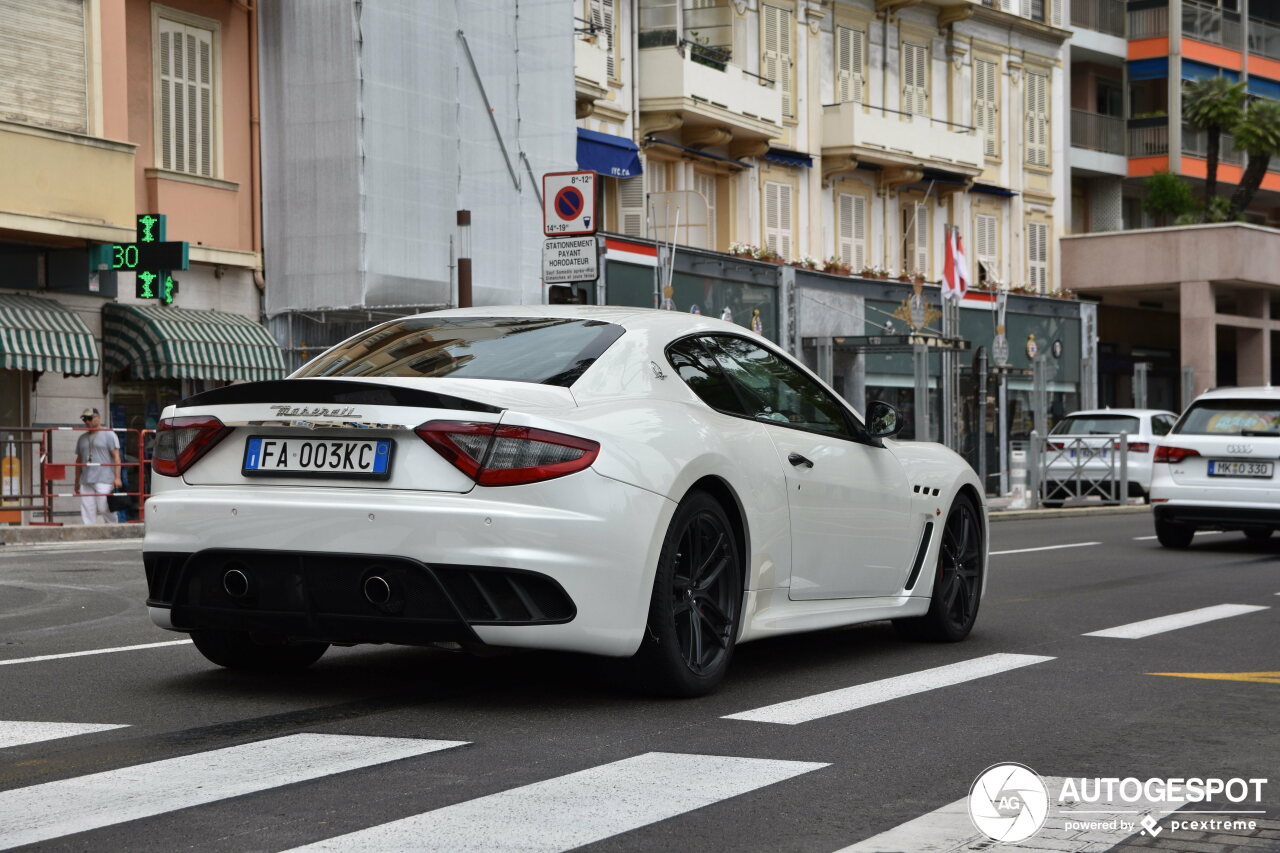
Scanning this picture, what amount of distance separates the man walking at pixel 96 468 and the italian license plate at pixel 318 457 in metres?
15.7

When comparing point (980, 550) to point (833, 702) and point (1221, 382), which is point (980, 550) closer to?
point (833, 702)

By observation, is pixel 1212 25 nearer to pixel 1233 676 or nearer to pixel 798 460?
pixel 1233 676

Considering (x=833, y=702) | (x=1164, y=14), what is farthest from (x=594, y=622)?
(x=1164, y=14)

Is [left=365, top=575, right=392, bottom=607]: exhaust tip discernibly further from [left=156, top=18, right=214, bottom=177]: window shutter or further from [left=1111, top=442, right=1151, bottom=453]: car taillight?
[left=1111, top=442, right=1151, bottom=453]: car taillight

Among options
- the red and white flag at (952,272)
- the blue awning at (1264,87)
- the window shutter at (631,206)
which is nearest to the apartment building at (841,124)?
the window shutter at (631,206)

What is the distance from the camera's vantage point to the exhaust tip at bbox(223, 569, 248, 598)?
621 cm

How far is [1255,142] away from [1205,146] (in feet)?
7.50

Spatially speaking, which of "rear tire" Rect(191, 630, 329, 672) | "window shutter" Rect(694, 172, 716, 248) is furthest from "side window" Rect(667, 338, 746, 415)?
"window shutter" Rect(694, 172, 716, 248)

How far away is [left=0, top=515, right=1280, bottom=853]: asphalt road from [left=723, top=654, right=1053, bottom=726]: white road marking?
4 centimetres

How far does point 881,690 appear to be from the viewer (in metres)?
6.98

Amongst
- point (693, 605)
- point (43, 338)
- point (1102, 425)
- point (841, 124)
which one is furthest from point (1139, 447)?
point (693, 605)

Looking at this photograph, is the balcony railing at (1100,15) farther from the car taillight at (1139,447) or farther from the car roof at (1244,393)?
the car roof at (1244,393)

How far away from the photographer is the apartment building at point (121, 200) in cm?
2233

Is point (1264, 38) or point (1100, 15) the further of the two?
point (1264, 38)
